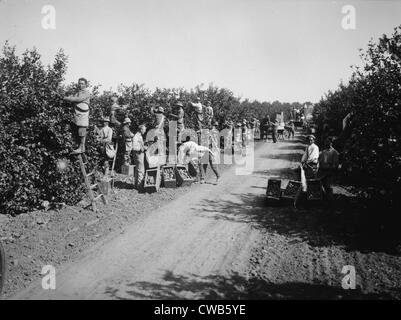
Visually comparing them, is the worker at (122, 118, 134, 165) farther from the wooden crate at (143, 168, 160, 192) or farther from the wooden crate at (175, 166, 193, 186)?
the wooden crate at (175, 166, 193, 186)

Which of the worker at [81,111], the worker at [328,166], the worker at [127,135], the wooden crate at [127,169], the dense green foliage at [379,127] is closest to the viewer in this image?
the dense green foliage at [379,127]

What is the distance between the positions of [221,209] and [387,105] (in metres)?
5.04

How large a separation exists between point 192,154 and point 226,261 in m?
6.38

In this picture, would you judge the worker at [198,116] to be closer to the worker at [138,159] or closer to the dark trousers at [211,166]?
the dark trousers at [211,166]

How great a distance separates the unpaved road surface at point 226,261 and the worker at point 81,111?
9.22 feet

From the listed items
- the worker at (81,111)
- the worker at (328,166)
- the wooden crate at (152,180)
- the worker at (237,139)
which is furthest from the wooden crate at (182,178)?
the worker at (237,139)

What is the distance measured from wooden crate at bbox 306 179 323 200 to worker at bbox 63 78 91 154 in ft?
21.7

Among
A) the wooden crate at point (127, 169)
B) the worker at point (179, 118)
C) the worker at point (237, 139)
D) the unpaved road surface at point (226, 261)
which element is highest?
the worker at point (179, 118)

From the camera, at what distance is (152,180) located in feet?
37.0

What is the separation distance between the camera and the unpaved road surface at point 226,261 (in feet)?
17.4

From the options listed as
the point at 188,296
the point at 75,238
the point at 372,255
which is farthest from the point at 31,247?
the point at 372,255

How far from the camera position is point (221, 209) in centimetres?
947

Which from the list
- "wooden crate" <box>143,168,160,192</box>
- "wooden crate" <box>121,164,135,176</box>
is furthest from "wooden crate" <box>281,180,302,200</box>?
"wooden crate" <box>121,164,135,176</box>
